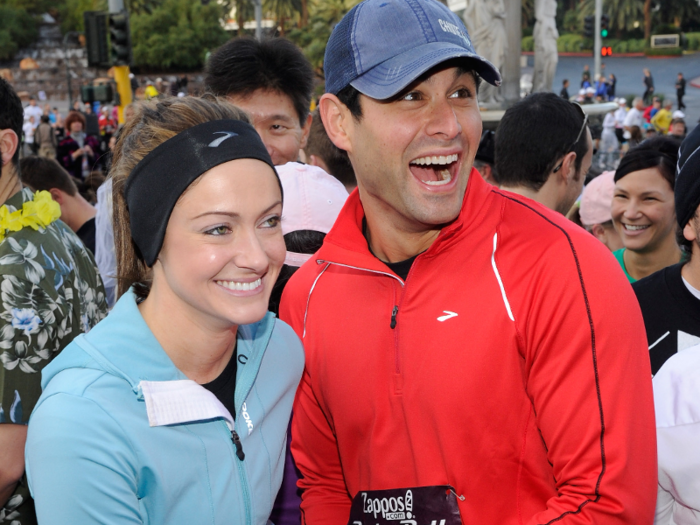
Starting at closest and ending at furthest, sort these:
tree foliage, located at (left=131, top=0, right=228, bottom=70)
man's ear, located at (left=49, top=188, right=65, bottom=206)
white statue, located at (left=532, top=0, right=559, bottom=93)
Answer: man's ear, located at (left=49, top=188, right=65, bottom=206) < white statue, located at (left=532, top=0, right=559, bottom=93) < tree foliage, located at (left=131, top=0, right=228, bottom=70)

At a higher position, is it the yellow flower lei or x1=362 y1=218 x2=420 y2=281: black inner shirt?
the yellow flower lei

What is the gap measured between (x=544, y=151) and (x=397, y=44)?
2.06 m

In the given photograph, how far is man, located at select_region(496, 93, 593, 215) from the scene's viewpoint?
13.0 feet

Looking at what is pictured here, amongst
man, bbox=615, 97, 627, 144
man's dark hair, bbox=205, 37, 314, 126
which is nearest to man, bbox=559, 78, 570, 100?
man, bbox=615, 97, 627, 144

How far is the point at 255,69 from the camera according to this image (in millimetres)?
3666

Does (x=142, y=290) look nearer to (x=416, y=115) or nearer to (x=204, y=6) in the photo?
(x=416, y=115)

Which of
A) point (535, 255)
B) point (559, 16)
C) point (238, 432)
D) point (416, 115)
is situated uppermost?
point (559, 16)

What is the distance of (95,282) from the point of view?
3.11m

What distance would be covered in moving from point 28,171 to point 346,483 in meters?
4.59

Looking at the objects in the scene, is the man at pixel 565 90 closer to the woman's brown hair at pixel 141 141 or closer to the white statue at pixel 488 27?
the white statue at pixel 488 27

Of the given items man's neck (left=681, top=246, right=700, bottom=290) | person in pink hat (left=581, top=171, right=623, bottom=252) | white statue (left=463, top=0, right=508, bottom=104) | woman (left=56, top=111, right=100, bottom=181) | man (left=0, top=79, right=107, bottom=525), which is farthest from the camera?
woman (left=56, top=111, right=100, bottom=181)

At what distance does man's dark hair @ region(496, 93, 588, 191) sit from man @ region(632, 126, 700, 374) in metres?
1.29

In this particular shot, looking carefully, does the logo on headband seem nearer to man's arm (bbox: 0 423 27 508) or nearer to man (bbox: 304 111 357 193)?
man's arm (bbox: 0 423 27 508)

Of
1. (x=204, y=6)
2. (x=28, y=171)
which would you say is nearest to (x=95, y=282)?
(x=28, y=171)
